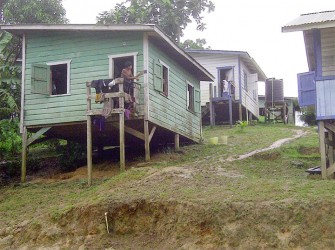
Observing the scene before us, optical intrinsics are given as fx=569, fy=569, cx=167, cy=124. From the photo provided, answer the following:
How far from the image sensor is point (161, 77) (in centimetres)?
1980

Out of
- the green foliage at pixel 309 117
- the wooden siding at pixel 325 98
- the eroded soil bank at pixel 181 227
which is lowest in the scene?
the eroded soil bank at pixel 181 227

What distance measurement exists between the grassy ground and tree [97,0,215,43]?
53.2ft

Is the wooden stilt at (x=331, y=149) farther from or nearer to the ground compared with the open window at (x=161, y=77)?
nearer to the ground

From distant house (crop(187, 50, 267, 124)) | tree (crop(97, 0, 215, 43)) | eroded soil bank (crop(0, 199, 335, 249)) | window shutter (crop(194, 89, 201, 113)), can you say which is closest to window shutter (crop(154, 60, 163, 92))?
window shutter (crop(194, 89, 201, 113))

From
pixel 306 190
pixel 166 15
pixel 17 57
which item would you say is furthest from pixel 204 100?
pixel 306 190

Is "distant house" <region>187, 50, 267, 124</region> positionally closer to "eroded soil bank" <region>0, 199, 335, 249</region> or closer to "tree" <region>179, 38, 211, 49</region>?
"tree" <region>179, 38, 211, 49</region>

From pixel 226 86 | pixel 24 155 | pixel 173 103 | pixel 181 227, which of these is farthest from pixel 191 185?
pixel 226 86

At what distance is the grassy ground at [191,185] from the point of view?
1341 cm

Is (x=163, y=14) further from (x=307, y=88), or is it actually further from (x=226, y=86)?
(x=307, y=88)

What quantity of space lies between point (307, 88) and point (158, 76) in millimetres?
5246

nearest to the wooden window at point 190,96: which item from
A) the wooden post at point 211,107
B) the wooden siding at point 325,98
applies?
the wooden post at point 211,107

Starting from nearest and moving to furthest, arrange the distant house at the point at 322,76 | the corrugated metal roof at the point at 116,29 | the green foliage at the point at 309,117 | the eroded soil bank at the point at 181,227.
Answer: the eroded soil bank at the point at 181,227 → the distant house at the point at 322,76 → the corrugated metal roof at the point at 116,29 → the green foliage at the point at 309,117

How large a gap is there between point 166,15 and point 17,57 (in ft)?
41.6

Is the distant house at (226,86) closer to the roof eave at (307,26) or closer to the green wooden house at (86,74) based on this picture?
the green wooden house at (86,74)
